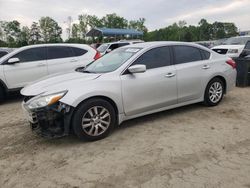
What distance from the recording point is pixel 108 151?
3.83 m

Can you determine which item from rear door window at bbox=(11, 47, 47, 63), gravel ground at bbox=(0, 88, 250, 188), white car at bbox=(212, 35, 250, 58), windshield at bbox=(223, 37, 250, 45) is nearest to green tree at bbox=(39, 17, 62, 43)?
windshield at bbox=(223, 37, 250, 45)

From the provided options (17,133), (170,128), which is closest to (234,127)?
(170,128)

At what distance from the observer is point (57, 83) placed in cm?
427

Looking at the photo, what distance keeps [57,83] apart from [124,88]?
1.14 meters

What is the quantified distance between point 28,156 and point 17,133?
3.75 ft

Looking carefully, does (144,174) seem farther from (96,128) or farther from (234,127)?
(234,127)

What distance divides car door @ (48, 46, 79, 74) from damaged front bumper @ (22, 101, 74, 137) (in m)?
4.01

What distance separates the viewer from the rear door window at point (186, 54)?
525 centimetres

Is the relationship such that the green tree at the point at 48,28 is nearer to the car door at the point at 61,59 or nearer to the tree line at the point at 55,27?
the tree line at the point at 55,27

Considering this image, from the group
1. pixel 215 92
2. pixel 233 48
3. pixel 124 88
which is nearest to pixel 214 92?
pixel 215 92

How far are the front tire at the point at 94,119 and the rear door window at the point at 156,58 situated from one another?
106 centimetres

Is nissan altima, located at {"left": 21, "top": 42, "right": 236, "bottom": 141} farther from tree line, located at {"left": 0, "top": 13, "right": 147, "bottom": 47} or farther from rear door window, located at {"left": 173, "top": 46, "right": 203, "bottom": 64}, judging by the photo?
tree line, located at {"left": 0, "top": 13, "right": 147, "bottom": 47}

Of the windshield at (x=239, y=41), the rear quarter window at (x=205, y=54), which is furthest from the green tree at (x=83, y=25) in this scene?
the rear quarter window at (x=205, y=54)

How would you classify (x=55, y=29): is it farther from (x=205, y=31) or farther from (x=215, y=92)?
(x=215, y=92)
